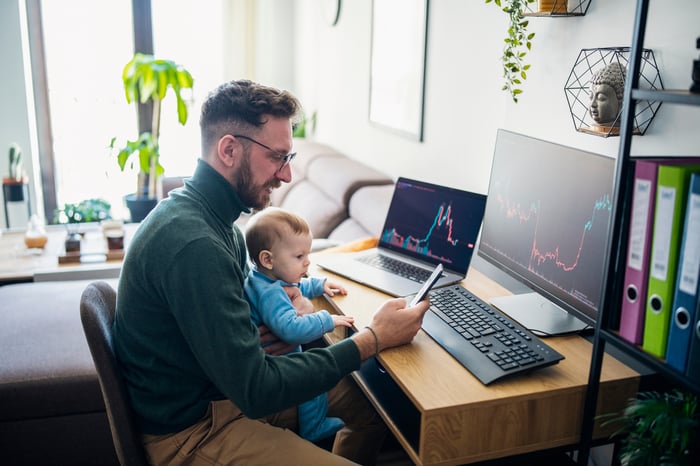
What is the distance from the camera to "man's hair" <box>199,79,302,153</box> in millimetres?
1410

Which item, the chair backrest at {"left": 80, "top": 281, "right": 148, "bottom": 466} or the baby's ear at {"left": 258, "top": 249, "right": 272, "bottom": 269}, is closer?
the chair backrest at {"left": 80, "top": 281, "right": 148, "bottom": 466}

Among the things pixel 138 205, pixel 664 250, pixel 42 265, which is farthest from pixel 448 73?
pixel 138 205

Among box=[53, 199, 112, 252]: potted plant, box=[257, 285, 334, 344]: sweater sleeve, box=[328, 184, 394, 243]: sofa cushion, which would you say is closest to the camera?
box=[257, 285, 334, 344]: sweater sleeve

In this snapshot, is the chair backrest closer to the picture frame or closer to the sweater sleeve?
the sweater sleeve

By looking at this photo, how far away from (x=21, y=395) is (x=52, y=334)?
0.93ft

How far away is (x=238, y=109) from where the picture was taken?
1.41 m

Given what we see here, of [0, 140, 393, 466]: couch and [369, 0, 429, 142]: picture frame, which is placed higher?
[369, 0, 429, 142]: picture frame

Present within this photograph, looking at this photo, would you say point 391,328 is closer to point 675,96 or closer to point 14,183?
point 675,96

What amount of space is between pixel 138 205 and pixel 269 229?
3.00 metres

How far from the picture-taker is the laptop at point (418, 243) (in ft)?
5.93

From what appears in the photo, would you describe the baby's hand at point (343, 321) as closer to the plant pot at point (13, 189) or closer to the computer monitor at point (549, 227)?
the computer monitor at point (549, 227)

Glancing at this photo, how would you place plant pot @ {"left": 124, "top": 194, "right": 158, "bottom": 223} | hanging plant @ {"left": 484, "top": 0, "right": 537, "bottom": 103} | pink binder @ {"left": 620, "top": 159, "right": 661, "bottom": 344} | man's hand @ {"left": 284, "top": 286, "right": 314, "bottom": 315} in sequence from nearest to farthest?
1. pink binder @ {"left": 620, "top": 159, "right": 661, "bottom": 344}
2. man's hand @ {"left": 284, "top": 286, "right": 314, "bottom": 315}
3. hanging plant @ {"left": 484, "top": 0, "right": 537, "bottom": 103}
4. plant pot @ {"left": 124, "top": 194, "right": 158, "bottom": 223}

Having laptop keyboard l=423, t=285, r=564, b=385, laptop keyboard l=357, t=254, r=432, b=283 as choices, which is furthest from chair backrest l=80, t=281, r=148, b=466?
laptop keyboard l=357, t=254, r=432, b=283

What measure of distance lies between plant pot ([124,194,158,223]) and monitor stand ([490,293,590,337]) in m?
3.19
